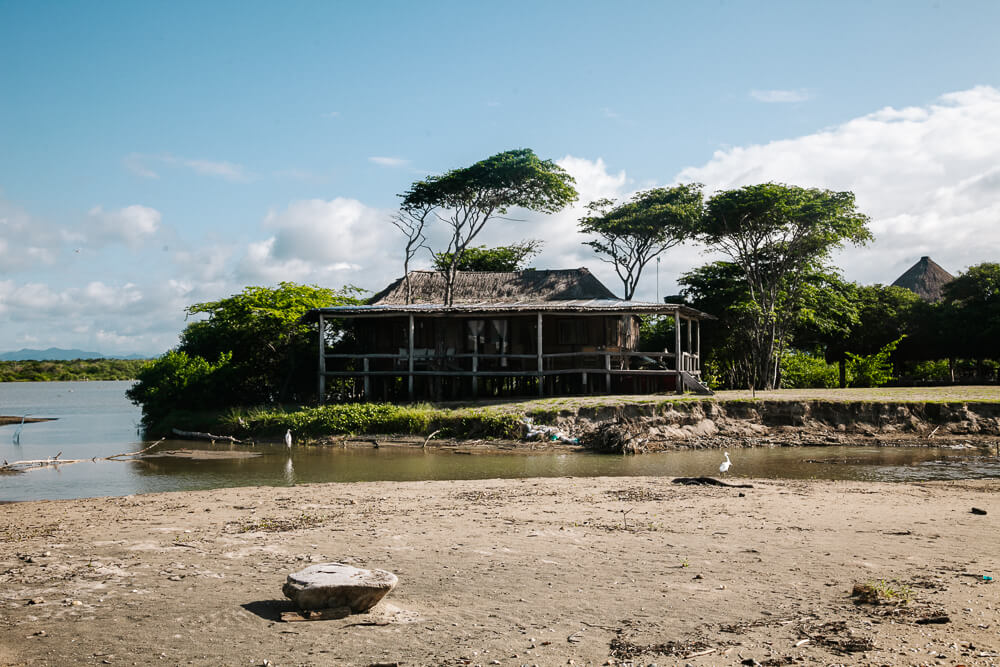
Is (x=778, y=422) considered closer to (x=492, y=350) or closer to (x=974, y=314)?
(x=492, y=350)

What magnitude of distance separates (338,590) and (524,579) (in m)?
1.90

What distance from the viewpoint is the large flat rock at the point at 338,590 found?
20.2 ft

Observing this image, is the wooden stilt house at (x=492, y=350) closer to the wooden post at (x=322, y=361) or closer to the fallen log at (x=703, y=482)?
the wooden post at (x=322, y=361)

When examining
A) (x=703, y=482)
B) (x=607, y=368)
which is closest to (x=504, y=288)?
(x=607, y=368)

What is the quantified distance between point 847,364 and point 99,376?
114298 mm

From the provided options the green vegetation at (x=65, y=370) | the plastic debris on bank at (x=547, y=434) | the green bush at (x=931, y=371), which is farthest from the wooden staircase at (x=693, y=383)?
the green vegetation at (x=65, y=370)

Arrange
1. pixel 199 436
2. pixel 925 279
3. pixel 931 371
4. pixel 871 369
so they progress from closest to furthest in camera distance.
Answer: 1. pixel 199 436
2. pixel 871 369
3. pixel 931 371
4. pixel 925 279

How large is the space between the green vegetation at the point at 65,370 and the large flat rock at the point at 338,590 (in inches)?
4644

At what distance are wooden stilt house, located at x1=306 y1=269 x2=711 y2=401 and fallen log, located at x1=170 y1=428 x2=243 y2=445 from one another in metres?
3.77

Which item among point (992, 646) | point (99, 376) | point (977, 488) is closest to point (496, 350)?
point (977, 488)

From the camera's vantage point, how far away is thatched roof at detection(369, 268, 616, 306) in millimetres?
31969

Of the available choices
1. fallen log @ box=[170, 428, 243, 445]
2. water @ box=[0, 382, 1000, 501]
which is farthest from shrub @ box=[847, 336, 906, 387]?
fallen log @ box=[170, 428, 243, 445]

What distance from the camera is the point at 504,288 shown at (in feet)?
109

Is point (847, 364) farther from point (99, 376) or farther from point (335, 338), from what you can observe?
point (99, 376)
